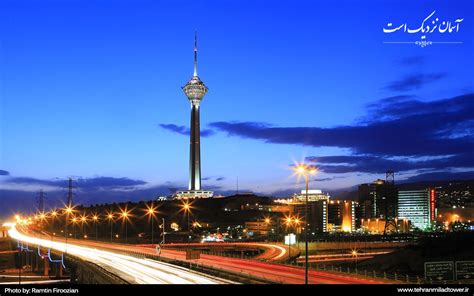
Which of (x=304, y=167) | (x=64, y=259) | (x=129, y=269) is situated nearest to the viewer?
(x=304, y=167)

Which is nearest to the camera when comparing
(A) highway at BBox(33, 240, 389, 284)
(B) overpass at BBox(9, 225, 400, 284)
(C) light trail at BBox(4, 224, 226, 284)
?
(B) overpass at BBox(9, 225, 400, 284)

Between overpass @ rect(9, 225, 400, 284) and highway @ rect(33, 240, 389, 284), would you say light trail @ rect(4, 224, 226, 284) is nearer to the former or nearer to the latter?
overpass @ rect(9, 225, 400, 284)

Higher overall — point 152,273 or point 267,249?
point 152,273

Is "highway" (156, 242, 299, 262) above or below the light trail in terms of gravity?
below

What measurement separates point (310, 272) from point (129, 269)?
18.4 m

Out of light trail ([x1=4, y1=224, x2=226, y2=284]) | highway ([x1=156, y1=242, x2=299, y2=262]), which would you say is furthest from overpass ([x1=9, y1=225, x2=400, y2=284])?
highway ([x1=156, y1=242, x2=299, y2=262])

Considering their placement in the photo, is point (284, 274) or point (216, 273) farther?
point (284, 274)

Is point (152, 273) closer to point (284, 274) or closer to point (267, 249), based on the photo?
point (284, 274)

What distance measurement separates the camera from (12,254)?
153 m

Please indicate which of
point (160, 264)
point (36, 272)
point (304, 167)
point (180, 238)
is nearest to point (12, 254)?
point (36, 272)

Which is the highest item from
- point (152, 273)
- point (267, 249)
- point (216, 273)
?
point (216, 273)

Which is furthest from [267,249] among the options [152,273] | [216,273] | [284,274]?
[216,273]

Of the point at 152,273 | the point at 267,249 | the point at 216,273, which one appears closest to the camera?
the point at 216,273

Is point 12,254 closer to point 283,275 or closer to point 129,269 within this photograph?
point 129,269
